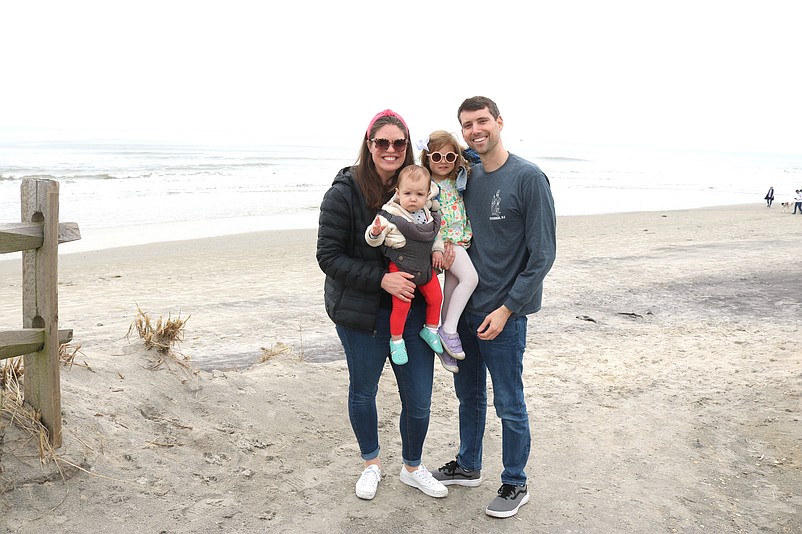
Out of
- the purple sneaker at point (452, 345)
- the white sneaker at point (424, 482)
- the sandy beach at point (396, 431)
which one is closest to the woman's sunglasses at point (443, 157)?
the purple sneaker at point (452, 345)

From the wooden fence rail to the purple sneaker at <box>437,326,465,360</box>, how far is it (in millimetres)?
1875

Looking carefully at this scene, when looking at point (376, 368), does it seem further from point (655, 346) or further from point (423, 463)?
point (655, 346)

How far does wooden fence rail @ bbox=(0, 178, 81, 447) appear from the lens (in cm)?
318

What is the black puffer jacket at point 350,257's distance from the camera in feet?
10.2

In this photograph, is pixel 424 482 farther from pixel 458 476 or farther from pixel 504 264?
pixel 504 264

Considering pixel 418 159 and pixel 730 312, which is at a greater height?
pixel 418 159

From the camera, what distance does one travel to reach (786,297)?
816cm

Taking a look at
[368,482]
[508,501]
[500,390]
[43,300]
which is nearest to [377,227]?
[500,390]

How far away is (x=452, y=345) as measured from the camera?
10.9ft

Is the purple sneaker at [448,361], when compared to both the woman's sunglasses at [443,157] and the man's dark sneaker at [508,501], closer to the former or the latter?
the man's dark sneaker at [508,501]

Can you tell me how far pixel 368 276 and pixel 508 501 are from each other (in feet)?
4.45

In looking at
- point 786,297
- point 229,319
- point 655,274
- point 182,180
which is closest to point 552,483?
point 229,319

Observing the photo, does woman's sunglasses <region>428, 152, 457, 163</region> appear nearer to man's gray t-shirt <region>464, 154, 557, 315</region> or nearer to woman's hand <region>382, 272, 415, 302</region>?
man's gray t-shirt <region>464, 154, 557, 315</region>

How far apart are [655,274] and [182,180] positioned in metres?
22.7
